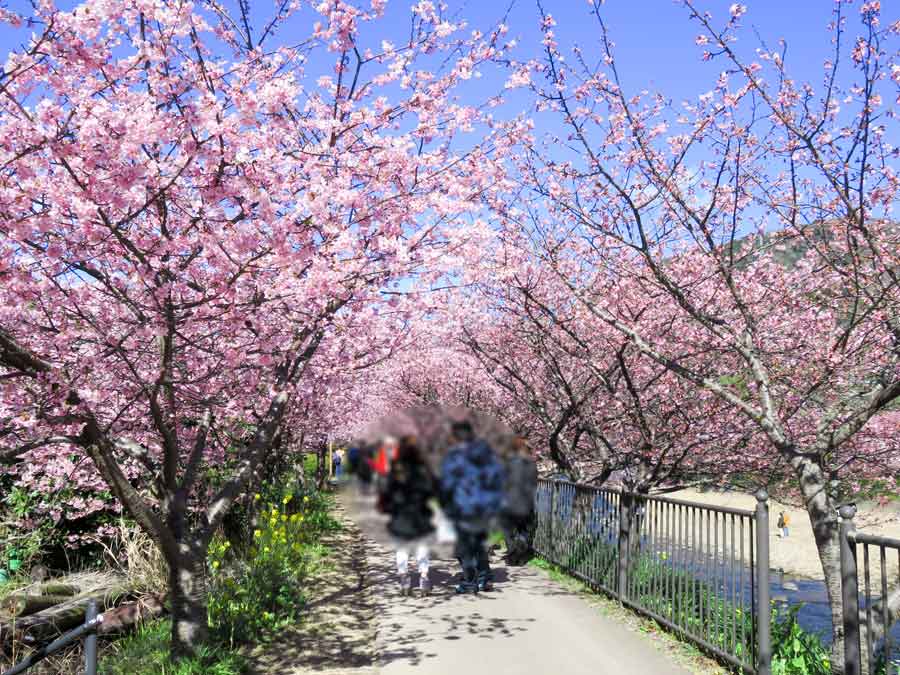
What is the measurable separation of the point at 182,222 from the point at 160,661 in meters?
3.80

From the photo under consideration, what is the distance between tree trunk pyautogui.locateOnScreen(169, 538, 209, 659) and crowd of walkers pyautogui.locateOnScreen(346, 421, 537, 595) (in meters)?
6.23

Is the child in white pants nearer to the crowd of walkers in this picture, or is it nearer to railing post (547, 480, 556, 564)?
railing post (547, 480, 556, 564)

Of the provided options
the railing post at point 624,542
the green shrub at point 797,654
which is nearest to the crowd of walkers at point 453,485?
the green shrub at point 797,654

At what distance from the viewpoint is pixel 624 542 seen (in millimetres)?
8312

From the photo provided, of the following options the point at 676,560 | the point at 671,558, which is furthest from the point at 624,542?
the point at 676,560

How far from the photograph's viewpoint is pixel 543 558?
1124cm

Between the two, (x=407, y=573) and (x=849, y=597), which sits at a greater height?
(x=849, y=597)

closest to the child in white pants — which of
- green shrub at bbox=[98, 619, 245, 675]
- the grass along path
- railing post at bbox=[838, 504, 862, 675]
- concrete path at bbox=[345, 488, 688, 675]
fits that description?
concrete path at bbox=[345, 488, 688, 675]

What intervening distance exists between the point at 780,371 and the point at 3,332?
7.86 m

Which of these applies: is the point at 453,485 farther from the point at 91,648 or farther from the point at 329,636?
→ the point at 329,636

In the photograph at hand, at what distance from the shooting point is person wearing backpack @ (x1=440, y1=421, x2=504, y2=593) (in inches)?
27.5

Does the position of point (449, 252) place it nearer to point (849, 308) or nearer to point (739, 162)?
point (739, 162)

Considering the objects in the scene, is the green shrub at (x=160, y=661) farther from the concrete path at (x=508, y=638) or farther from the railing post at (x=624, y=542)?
the railing post at (x=624, y=542)

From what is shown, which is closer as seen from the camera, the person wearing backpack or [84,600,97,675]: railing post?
the person wearing backpack
